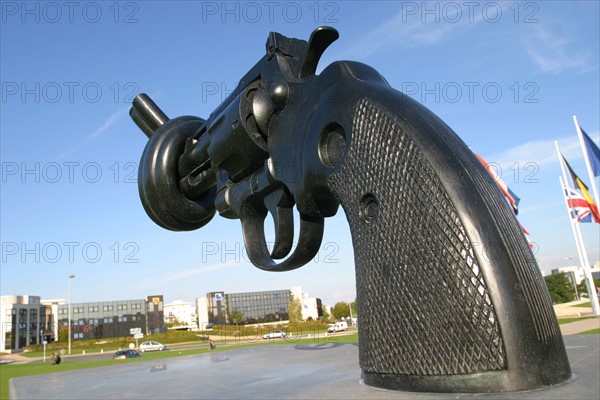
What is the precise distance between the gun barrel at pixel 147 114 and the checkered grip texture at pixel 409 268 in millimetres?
2113

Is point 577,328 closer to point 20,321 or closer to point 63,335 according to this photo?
point 63,335

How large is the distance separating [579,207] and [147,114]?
1269cm

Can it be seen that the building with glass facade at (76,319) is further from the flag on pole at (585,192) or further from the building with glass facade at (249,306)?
the flag on pole at (585,192)

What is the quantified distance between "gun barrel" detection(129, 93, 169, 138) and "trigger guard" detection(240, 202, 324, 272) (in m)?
1.27

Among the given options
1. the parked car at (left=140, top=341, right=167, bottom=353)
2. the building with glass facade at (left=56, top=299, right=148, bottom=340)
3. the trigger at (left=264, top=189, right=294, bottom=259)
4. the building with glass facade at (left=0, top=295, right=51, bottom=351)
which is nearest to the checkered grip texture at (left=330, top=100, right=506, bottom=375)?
the trigger at (left=264, top=189, right=294, bottom=259)

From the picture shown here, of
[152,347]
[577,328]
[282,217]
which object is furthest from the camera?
[152,347]

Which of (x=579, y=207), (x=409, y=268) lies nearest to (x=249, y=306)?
(x=579, y=207)

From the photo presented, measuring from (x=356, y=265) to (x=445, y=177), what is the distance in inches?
14.1

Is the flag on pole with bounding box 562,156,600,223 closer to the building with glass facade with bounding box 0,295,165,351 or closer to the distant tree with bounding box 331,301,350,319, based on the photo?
the distant tree with bounding box 331,301,350,319

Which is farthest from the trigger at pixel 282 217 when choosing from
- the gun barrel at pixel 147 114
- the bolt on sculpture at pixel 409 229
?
the gun barrel at pixel 147 114

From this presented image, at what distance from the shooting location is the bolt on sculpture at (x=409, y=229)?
903 millimetres

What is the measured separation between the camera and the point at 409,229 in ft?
3.41

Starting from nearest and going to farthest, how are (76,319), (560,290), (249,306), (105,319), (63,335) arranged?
1. (560,290)
2. (63,335)
3. (76,319)
4. (105,319)
5. (249,306)

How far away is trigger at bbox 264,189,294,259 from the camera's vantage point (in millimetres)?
1833
